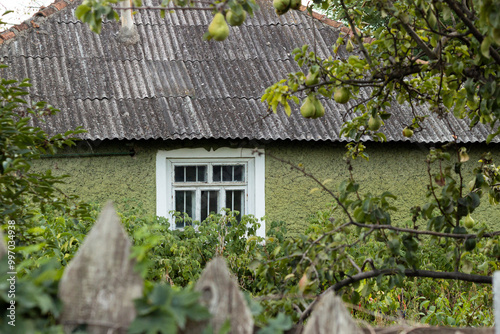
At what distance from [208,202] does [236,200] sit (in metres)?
0.36

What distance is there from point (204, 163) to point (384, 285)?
442 centimetres

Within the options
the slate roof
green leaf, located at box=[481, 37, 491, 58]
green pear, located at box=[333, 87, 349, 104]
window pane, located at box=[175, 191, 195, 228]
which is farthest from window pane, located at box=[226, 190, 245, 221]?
green leaf, located at box=[481, 37, 491, 58]

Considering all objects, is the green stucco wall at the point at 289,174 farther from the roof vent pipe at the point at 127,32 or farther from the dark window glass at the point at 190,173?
the roof vent pipe at the point at 127,32

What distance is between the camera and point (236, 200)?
7016 mm

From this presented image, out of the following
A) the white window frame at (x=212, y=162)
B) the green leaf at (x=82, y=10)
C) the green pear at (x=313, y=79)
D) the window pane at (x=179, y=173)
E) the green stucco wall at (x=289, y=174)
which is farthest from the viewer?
the window pane at (x=179, y=173)

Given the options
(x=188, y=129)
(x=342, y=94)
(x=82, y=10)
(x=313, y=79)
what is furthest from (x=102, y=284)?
(x=188, y=129)

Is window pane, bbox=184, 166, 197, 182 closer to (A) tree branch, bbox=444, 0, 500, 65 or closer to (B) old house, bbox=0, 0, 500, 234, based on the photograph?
(B) old house, bbox=0, 0, 500, 234

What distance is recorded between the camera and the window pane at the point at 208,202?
695cm

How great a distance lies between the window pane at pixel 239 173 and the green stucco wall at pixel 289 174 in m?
0.32

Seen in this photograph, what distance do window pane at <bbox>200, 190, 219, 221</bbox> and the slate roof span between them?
0.92 meters

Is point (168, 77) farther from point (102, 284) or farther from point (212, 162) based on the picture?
point (102, 284)

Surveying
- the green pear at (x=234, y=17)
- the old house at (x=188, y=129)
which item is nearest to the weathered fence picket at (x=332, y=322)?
the green pear at (x=234, y=17)

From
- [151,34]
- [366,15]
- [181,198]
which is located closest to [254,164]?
[181,198]

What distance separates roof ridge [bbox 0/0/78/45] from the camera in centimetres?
732
